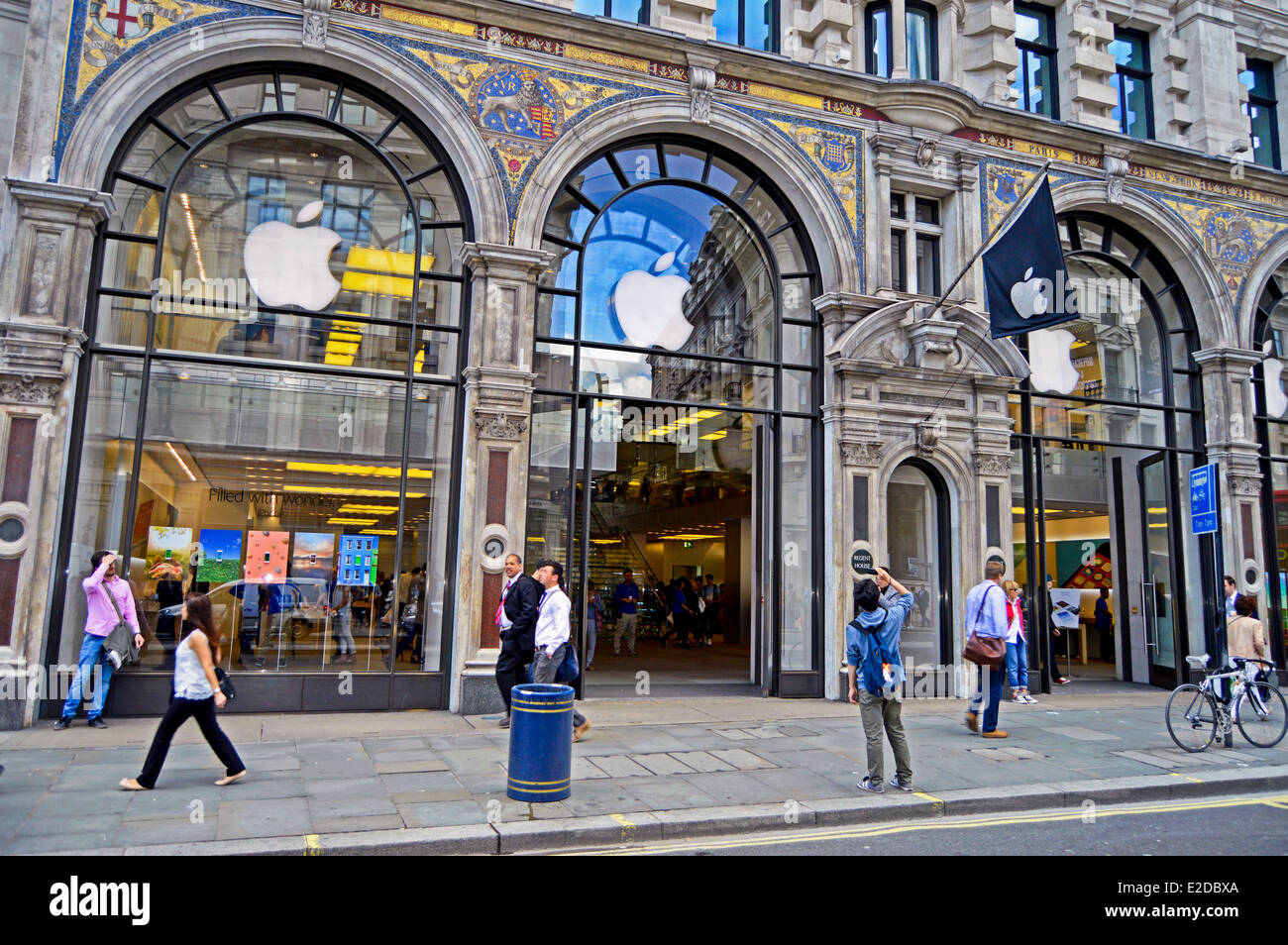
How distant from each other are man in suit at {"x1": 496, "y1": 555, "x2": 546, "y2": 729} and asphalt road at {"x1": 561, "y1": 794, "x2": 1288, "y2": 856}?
3677 millimetres

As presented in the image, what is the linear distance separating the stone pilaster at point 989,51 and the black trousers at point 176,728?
14.9m

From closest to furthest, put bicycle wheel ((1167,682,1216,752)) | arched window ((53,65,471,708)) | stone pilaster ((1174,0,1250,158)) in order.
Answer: bicycle wheel ((1167,682,1216,752))
arched window ((53,65,471,708))
stone pilaster ((1174,0,1250,158))

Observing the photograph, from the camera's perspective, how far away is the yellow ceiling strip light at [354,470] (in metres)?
11.9

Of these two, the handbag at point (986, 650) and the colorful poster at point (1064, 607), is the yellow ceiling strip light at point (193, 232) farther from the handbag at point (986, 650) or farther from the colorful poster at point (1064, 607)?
the colorful poster at point (1064, 607)

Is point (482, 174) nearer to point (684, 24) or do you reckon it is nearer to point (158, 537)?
point (684, 24)

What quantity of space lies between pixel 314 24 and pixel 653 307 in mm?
5953

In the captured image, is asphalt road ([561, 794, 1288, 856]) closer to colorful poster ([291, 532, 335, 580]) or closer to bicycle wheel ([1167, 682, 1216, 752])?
bicycle wheel ([1167, 682, 1216, 752])

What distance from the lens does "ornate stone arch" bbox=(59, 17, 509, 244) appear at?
1082cm

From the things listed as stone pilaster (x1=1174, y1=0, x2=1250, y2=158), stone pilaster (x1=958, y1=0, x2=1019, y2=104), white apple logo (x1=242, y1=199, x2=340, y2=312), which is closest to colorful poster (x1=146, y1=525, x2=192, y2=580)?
white apple logo (x1=242, y1=199, x2=340, y2=312)

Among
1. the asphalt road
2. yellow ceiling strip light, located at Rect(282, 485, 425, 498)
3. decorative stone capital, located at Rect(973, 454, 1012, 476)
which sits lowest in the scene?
the asphalt road

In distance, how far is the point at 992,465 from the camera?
14.5 meters

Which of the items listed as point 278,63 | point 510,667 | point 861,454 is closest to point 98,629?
point 510,667

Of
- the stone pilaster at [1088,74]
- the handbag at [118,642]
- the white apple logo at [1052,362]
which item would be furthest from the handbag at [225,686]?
the stone pilaster at [1088,74]

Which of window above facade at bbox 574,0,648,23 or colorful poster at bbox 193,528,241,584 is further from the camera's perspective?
window above facade at bbox 574,0,648,23
